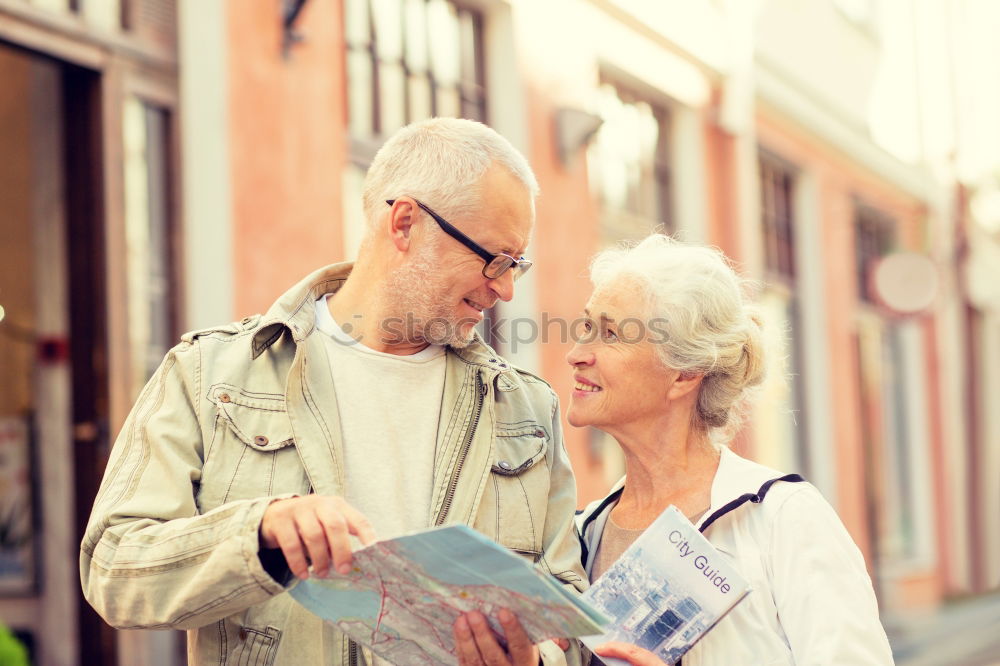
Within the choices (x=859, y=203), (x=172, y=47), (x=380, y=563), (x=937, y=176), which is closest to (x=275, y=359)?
(x=380, y=563)

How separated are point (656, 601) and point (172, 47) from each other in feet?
12.2

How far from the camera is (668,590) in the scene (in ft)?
7.66

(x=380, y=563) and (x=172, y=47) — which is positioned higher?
(x=172, y=47)

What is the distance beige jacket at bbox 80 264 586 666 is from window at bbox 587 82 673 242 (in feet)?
18.5

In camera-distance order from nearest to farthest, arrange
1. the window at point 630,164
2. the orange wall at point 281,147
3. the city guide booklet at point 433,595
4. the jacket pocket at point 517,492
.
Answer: the city guide booklet at point 433,595
the jacket pocket at point 517,492
the orange wall at point 281,147
the window at point 630,164

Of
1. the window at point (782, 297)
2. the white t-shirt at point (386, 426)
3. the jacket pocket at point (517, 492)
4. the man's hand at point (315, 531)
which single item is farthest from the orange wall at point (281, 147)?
the window at point (782, 297)

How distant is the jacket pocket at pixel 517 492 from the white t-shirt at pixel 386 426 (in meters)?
0.13

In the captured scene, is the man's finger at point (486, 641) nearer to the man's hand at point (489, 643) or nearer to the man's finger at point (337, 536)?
the man's hand at point (489, 643)

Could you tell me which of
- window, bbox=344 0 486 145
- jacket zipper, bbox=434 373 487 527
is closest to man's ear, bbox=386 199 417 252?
jacket zipper, bbox=434 373 487 527

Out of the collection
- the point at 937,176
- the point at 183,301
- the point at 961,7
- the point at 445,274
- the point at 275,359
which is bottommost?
the point at 275,359

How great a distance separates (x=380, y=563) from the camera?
1857mm

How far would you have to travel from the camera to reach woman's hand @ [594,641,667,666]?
91.7 inches

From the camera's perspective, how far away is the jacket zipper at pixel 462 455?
236 cm

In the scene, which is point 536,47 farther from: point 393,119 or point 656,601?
point 656,601
